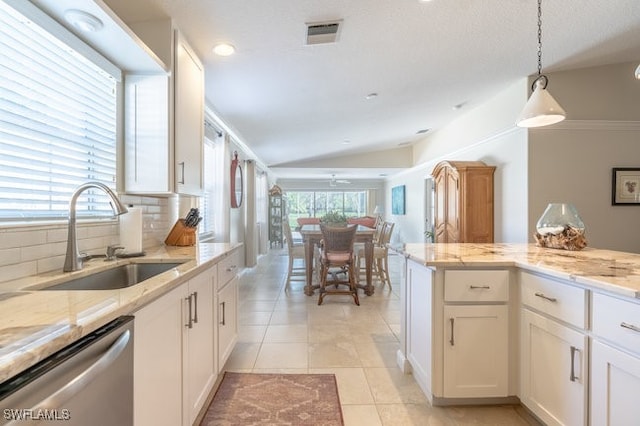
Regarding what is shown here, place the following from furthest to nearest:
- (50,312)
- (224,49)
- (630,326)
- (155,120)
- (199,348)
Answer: (224,49) → (155,120) → (199,348) → (630,326) → (50,312)

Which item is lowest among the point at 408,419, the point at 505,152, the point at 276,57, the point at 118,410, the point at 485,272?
the point at 408,419

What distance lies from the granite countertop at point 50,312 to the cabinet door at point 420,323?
1.35 metres

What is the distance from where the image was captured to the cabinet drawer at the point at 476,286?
5.84ft

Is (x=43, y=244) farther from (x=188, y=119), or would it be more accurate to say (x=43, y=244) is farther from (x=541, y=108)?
(x=541, y=108)

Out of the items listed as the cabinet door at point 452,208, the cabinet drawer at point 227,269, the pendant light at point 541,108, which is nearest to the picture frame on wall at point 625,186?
the cabinet door at point 452,208

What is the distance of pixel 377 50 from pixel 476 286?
202 centimetres

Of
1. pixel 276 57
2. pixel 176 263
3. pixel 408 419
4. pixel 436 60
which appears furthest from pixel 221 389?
pixel 436 60

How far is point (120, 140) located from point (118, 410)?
1577 millimetres

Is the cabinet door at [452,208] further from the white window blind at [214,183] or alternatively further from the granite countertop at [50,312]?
the granite countertop at [50,312]

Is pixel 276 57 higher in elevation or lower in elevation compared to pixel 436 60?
lower

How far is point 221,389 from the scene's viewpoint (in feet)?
6.69

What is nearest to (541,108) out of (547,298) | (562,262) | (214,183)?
(562,262)

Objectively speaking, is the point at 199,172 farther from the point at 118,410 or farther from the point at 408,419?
the point at 408,419

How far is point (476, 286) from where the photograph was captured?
5.87 feet
